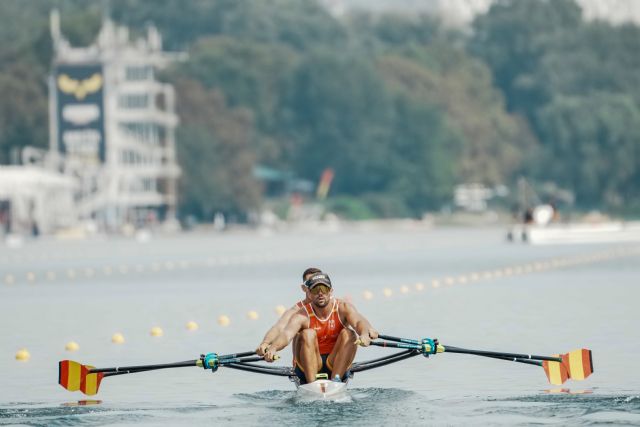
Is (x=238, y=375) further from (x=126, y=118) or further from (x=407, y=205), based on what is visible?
(x=407, y=205)

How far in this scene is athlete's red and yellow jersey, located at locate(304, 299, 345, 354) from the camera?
24.9 metres

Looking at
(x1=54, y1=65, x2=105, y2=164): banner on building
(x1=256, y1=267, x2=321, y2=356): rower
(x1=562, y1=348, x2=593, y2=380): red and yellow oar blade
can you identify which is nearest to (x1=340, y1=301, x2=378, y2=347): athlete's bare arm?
(x1=256, y1=267, x2=321, y2=356): rower

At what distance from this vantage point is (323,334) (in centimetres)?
2488

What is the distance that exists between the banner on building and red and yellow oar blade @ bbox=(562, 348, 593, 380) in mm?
127661

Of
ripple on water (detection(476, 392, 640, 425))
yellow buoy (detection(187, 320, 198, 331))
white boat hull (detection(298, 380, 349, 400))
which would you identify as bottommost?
ripple on water (detection(476, 392, 640, 425))

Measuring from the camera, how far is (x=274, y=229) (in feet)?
530

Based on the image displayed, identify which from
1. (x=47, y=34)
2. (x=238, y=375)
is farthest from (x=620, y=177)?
(x=238, y=375)

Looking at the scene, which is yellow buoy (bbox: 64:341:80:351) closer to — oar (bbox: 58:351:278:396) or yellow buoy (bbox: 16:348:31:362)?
yellow buoy (bbox: 16:348:31:362)

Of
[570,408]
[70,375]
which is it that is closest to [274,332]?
[70,375]

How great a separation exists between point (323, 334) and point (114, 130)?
5194 inches

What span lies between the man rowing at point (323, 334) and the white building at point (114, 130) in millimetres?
125244

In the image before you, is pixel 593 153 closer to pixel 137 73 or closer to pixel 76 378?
pixel 137 73

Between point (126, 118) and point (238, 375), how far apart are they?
13178cm

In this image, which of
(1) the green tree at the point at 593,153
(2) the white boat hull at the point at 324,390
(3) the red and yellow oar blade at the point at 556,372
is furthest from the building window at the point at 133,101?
(2) the white boat hull at the point at 324,390
